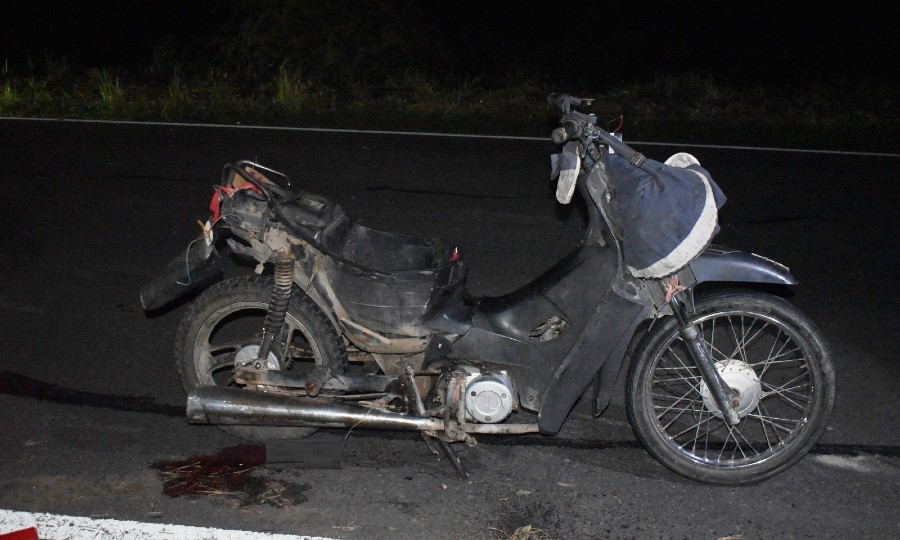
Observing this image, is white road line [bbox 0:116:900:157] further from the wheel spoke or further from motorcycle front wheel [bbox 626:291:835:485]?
motorcycle front wheel [bbox 626:291:835:485]

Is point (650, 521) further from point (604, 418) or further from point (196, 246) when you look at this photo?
point (196, 246)

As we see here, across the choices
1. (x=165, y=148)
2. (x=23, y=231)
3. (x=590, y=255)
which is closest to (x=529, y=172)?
(x=165, y=148)

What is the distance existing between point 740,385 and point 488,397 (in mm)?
1103

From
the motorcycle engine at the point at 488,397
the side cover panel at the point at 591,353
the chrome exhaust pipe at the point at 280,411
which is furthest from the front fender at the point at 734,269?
the chrome exhaust pipe at the point at 280,411

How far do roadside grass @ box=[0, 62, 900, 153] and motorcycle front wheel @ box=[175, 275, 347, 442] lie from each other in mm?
7024

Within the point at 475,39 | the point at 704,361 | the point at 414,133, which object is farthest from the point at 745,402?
the point at 475,39

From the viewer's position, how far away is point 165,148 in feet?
33.1

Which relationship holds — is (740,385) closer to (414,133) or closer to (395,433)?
(395,433)

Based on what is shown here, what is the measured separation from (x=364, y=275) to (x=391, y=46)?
13264 millimetres

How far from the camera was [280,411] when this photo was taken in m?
4.36

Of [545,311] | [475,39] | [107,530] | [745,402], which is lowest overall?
[107,530]

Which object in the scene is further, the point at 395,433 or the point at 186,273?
the point at 395,433

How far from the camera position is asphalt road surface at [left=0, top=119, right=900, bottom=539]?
4.19m

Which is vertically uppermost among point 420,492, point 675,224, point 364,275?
point 675,224
